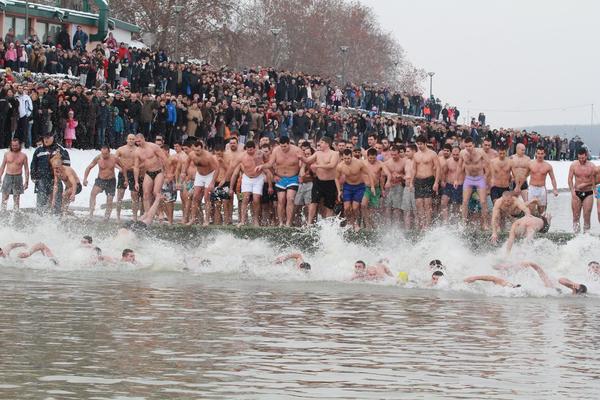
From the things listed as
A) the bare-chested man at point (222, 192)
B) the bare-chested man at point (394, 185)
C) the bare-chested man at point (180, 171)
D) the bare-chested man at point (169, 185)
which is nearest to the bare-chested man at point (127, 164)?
the bare-chested man at point (169, 185)

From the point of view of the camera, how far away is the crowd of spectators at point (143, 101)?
1486 inches

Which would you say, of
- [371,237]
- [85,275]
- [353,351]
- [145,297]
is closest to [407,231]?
[371,237]

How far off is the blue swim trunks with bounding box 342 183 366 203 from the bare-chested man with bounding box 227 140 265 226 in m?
1.56

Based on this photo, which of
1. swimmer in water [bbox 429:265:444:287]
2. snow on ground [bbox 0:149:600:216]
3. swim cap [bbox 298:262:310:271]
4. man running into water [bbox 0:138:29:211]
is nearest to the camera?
swimmer in water [bbox 429:265:444:287]

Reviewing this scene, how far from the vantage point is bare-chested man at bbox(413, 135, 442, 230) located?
2600cm

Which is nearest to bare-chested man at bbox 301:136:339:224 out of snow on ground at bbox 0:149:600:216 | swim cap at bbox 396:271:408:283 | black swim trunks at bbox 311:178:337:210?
black swim trunks at bbox 311:178:337:210

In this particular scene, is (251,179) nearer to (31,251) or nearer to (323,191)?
(323,191)

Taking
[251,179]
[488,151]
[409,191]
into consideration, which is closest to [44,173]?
[251,179]

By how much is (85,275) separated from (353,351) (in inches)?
352

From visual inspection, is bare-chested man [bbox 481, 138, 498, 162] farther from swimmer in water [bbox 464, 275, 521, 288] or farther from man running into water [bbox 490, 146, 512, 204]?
swimmer in water [bbox 464, 275, 521, 288]

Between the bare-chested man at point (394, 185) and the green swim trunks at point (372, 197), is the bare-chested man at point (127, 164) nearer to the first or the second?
the green swim trunks at point (372, 197)

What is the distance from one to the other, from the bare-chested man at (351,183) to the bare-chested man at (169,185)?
3692 millimetres

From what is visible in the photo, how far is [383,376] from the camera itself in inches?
490

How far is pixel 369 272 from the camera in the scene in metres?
21.9
